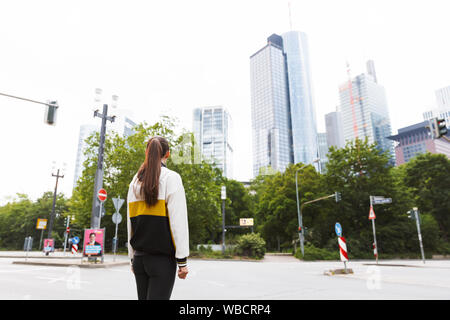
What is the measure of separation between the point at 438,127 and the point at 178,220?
17291mm

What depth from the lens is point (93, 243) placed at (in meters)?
12.9

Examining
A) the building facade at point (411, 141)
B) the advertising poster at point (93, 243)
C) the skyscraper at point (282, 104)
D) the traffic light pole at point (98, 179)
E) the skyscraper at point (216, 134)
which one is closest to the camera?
the advertising poster at point (93, 243)

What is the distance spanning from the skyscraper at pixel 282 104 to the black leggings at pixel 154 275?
144 meters

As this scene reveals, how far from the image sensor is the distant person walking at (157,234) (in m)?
2.22

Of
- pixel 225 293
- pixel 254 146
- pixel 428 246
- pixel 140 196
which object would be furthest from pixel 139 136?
pixel 254 146

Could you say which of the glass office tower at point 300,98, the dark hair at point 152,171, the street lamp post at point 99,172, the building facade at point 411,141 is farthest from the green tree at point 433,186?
the glass office tower at point 300,98

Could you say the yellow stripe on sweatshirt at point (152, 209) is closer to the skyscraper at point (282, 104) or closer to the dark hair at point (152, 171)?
the dark hair at point (152, 171)

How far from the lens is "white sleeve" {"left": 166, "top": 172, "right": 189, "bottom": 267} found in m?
2.24

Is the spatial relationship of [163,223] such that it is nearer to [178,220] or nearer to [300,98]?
[178,220]

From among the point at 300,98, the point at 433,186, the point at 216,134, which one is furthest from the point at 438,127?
the point at 300,98

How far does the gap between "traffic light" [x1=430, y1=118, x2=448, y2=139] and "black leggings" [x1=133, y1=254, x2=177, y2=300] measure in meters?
17.2

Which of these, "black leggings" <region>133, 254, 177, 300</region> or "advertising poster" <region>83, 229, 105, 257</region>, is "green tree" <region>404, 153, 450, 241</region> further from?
"black leggings" <region>133, 254, 177, 300</region>

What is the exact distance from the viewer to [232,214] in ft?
163
